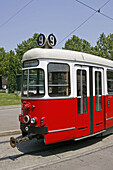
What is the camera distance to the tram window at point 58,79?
5156mm

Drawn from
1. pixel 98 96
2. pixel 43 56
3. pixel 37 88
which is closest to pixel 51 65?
pixel 43 56

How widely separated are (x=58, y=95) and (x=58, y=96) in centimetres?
3

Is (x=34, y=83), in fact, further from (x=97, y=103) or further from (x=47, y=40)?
(x=97, y=103)

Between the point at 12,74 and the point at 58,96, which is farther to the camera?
the point at 12,74

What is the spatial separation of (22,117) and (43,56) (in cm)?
187

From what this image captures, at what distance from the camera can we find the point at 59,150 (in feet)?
18.6

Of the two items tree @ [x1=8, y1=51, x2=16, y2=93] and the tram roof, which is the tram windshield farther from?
tree @ [x1=8, y1=51, x2=16, y2=93]

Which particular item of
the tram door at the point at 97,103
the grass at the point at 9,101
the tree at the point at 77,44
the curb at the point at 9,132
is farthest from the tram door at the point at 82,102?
the tree at the point at 77,44

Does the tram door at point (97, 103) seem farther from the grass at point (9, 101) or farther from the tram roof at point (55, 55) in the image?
the grass at point (9, 101)

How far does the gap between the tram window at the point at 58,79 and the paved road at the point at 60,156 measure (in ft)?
5.64

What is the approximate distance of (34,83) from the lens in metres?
5.29

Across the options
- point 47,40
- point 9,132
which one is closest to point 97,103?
point 47,40

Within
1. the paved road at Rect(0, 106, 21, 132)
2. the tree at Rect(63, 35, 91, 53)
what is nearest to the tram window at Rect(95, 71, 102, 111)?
the paved road at Rect(0, 106, 21, 132)

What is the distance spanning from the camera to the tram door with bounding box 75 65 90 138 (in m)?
5.52
